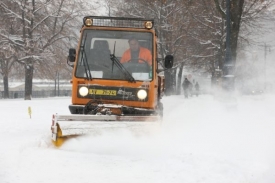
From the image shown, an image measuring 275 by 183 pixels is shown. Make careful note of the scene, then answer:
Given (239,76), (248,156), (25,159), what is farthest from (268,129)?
(239,76)

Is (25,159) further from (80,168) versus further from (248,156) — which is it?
(248,156)

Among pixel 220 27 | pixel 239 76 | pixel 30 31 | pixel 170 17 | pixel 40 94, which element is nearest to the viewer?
pixel 30 31

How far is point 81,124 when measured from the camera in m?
7.87

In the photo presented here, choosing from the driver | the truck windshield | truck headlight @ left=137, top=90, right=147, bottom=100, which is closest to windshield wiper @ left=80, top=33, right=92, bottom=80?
the truck windshield

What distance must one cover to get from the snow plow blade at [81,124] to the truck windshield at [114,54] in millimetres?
1511

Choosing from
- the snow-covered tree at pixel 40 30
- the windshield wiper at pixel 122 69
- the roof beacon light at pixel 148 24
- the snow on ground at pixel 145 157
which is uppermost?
the snow-covered tree at pixel 40 30

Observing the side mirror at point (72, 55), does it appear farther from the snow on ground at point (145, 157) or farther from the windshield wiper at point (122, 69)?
the snow on ground at point (145, 157)

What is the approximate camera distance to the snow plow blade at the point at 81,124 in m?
7.84

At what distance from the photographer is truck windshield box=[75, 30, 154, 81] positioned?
9328 millimetres

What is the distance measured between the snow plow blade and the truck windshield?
1511 mm

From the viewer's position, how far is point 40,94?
6228 centimetres

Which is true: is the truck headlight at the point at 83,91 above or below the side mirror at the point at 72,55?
below

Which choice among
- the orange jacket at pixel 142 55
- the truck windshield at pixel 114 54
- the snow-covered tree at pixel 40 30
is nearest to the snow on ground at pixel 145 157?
the truck windshield at pixel 114 54

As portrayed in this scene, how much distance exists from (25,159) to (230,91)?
A: 10.2 m
